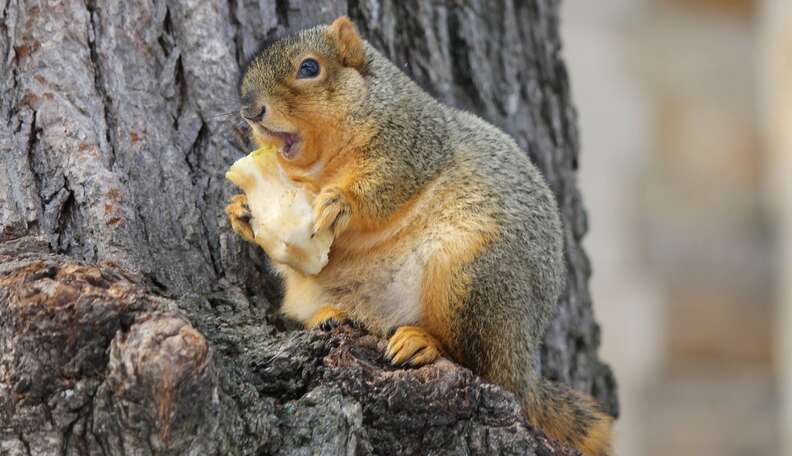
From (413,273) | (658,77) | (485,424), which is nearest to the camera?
(485,424)

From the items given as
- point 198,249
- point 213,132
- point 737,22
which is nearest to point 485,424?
point 198,249

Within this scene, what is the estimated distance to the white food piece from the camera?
2.76 metres

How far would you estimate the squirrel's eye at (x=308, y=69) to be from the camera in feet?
9.62

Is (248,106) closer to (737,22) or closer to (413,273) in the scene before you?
(413,273)

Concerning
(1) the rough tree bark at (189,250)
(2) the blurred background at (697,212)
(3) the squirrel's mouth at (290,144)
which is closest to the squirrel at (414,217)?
(3) the squirrel's mouth at (290,144)

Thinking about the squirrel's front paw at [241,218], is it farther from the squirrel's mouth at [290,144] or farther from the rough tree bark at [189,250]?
the squirrel's mouth at [290,144]

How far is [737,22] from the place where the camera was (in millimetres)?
7531

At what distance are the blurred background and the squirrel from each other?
359cm

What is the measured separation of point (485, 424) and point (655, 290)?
4.40 meters

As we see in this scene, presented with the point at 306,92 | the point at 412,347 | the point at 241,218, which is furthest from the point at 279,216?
the point at 412,347

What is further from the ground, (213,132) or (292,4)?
(292,4)

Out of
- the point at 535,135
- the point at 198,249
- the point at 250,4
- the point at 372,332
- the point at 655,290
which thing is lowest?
the point at 655,290

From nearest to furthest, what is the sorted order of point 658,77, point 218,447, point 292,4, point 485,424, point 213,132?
point 218,447 < point 485,424 < point 213,132 < point 292,4 < point 658,77

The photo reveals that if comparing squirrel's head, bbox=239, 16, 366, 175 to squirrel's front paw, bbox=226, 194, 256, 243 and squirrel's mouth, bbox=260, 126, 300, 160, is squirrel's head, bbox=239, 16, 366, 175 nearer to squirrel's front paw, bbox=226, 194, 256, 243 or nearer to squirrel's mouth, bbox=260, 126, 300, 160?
squirrel's mouth, bbox=260, 126, 300, 160
